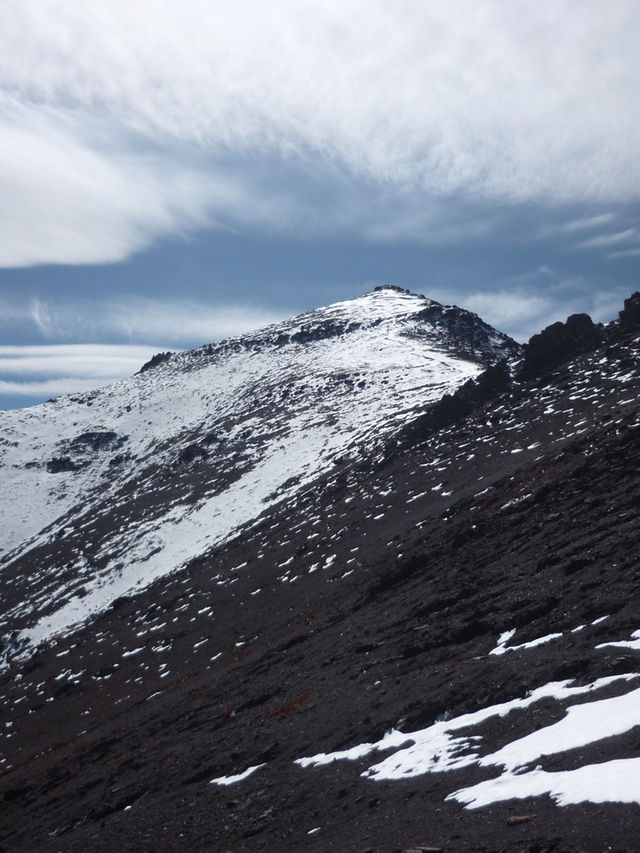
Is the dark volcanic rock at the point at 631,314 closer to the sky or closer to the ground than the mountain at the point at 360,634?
closer to the sky

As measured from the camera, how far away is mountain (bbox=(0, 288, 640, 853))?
11.9m

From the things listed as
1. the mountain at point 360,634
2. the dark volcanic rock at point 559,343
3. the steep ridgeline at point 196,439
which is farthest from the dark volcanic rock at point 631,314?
the steep ridgeline at point 196,439

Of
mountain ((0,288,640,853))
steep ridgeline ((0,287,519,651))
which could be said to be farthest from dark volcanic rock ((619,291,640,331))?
steep ridgeline ((0,287,519,651))

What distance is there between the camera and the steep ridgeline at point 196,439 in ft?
211

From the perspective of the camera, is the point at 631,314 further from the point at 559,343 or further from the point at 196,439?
the point at 196,439

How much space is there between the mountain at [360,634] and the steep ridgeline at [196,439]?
714 millimetres

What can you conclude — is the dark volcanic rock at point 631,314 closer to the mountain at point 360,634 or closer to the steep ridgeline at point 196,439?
the mountain at point 360,634

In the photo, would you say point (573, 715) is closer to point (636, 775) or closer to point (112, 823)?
point (636, 775)

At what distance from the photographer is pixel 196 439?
95.6 m

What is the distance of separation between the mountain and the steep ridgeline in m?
0.71

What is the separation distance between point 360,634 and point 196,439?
242 ft

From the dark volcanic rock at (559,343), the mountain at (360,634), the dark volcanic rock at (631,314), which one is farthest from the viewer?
the dark volcanic rock at (559,343)

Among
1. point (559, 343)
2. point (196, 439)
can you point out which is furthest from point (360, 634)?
point (196, 439)

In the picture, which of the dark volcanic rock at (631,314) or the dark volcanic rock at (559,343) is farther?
the dark volcanic rock at (559,343)
